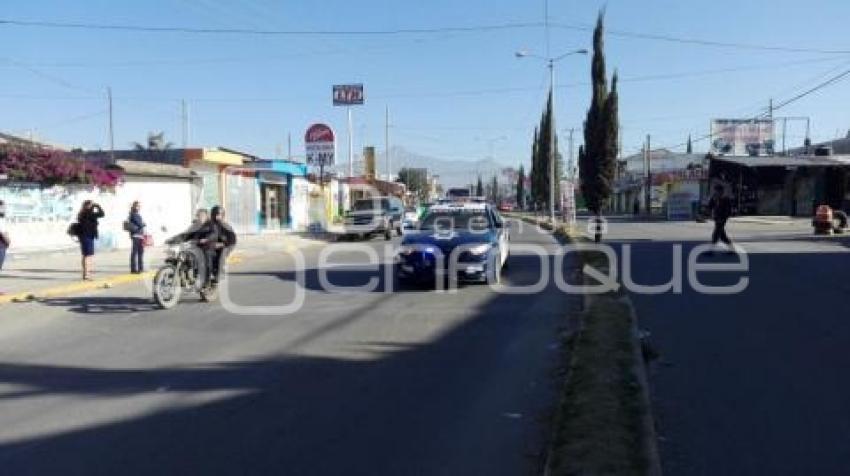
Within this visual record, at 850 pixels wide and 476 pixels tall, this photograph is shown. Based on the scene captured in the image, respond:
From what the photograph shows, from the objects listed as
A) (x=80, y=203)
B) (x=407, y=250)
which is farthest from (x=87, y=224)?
(x=80, y=203)

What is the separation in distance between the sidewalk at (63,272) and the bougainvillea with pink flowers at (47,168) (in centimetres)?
190

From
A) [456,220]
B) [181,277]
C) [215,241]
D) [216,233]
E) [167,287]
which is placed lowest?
[167,287]

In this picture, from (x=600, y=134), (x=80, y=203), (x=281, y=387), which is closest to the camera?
(x=281, y=387)

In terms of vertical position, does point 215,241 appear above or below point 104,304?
above

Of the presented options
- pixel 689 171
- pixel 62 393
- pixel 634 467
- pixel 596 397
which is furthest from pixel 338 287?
pixel 689 171

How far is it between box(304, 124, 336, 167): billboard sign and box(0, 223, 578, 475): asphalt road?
30.9m

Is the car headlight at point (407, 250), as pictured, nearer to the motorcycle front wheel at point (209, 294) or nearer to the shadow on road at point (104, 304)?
the motorcycle front wheel at point (209, 294)

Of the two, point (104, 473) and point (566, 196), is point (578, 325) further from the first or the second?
point (566, 196)

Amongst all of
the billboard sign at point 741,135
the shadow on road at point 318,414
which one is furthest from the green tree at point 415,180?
the shadow on road at point 318,414

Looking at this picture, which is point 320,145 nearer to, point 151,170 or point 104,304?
point 151,170

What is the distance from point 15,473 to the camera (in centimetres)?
555

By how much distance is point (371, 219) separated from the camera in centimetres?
3675

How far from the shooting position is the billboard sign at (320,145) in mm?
44719

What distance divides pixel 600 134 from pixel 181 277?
2291 cm
